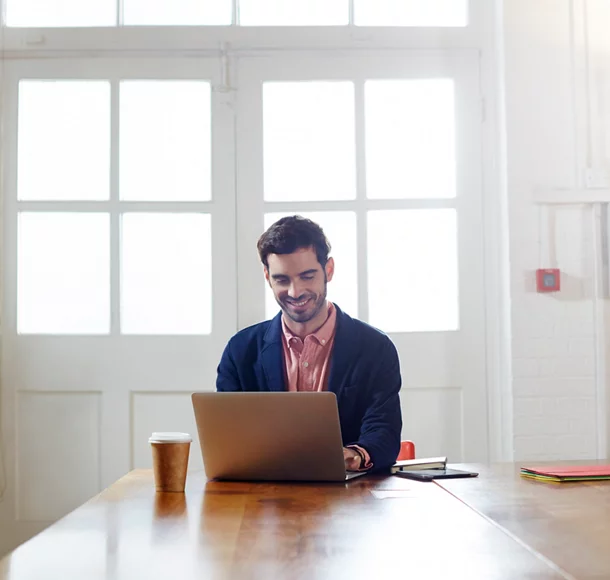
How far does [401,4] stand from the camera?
3824 millimetres

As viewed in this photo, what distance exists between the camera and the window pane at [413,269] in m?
3.73

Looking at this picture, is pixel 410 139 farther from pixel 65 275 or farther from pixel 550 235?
pixel 65 275

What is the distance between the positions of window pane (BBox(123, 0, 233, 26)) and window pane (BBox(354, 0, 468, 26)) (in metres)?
0.59

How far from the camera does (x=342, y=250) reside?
3.74 m

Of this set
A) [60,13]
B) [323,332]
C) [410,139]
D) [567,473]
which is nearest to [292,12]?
[410,139]

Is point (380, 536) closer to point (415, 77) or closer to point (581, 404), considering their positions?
point (581, 404)

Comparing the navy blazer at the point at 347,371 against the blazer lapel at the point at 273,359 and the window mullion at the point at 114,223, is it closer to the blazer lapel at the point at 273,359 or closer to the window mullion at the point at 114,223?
the blazer lapel at the point at 273,359

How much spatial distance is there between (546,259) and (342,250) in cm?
85

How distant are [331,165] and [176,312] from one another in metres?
0.92

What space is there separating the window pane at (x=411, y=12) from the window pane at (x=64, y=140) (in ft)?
3.83

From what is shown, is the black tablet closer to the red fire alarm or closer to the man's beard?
the man's beard

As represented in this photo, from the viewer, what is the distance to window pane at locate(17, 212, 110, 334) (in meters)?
3.74

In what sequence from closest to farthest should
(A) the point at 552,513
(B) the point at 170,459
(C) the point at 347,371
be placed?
(A) the point at 552,513, (B) the point at 170,459, (C) the point at 347,371

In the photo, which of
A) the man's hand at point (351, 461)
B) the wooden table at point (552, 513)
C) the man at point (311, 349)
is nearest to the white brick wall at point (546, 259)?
the man at point (311, 349)
